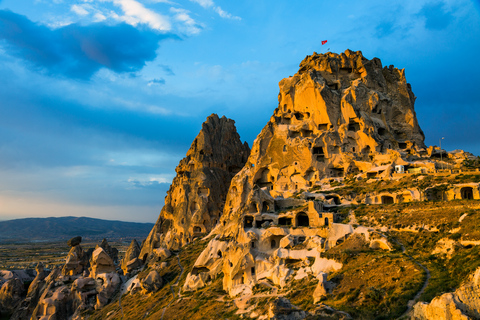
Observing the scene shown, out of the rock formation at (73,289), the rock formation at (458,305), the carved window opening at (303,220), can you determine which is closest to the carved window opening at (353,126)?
A: the carved window opening at (303,220)

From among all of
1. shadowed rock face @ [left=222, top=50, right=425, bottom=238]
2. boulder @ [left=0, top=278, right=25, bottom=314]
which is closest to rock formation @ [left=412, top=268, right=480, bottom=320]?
shadowed rock face @ [left=222, top=50, right=425, bottom=238]

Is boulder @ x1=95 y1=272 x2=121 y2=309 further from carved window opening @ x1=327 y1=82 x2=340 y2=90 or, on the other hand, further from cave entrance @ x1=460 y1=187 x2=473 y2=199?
carved window opening @ x1=327 y1=82 x2=340 y2=90

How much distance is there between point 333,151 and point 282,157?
32.9 feet

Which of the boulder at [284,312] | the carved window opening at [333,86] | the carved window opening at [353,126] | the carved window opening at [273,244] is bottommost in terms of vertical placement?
the boulder at [284,312]

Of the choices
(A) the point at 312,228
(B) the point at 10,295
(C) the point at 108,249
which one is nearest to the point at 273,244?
(A) the point at 312,228

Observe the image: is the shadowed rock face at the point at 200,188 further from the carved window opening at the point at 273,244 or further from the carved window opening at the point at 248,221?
the carved window opening at the point at 273,244

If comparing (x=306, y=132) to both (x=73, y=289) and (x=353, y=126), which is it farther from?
(x=73, y=289)

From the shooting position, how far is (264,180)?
80688mm

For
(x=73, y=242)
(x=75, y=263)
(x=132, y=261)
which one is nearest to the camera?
(x=75, y=263)

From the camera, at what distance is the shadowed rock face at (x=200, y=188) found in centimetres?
9162

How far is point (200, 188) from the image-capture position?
9500 centimetres

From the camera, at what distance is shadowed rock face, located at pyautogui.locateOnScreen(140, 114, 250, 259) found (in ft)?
301

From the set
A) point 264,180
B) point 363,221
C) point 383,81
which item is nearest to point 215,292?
point 363,221

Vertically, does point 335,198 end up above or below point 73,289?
above
